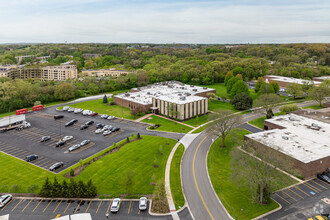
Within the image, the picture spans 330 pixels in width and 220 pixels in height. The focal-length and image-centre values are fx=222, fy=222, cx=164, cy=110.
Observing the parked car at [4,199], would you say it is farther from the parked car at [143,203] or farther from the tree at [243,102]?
the tree at [243,102]

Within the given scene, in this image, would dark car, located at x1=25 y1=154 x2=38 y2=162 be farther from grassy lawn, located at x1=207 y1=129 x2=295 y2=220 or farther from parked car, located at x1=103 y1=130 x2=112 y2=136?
grassy lawn, located at x1=207 y1=129 x2=295 y2=220

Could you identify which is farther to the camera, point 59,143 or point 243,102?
point 243,102

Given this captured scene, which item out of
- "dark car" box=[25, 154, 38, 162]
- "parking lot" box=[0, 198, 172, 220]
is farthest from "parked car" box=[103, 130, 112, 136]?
"parking lot" box=[0, 198, 172, 220]

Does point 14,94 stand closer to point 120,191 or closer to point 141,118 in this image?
point 141,118

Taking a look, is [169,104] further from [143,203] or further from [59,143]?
[143,203]

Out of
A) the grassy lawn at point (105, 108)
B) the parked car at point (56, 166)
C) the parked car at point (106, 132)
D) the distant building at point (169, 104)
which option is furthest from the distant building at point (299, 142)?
the grassy lawn at point (105, 108)

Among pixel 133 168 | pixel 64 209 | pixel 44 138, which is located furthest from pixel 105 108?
pixel 64 209
